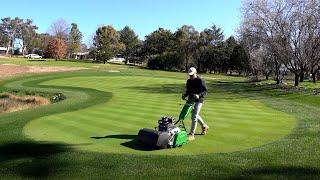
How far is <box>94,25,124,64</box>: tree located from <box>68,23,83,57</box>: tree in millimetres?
21587

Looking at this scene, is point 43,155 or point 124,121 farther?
point 124,121

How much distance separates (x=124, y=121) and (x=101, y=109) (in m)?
4.24

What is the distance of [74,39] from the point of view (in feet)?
498

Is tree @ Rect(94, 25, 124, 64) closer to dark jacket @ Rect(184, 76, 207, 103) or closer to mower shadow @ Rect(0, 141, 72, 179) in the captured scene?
dark jacket @ Rect(184, 76, 207, 103)

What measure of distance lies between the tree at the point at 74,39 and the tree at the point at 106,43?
21587 millimetres

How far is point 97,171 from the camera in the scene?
10398mm

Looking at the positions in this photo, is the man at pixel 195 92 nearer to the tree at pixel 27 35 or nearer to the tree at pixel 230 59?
the tree at pixel 230 59

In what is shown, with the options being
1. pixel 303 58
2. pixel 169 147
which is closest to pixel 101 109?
pixel 169 147

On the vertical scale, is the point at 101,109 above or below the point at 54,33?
below

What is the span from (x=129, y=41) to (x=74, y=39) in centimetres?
2315

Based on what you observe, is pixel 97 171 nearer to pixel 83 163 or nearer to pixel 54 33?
pixel 83 163

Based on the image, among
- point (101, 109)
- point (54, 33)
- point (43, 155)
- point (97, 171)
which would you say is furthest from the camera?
point (54, 33)

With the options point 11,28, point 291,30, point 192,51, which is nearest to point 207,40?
point 192,51

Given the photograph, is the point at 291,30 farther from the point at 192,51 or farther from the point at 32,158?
the point at 192,51
